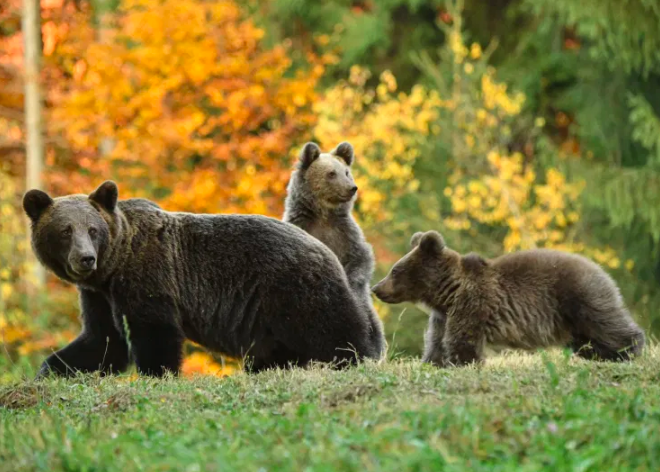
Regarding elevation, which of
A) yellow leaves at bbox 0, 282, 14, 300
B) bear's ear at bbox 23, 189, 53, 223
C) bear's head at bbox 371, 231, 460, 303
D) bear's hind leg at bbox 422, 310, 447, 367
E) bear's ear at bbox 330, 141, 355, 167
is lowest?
yellow leaves at bbox 0, 282, 14, 300

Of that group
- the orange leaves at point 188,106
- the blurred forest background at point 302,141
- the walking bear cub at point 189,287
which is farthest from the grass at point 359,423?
the orange leaves at point 188,106

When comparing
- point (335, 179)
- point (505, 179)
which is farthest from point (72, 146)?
point (335, 179)

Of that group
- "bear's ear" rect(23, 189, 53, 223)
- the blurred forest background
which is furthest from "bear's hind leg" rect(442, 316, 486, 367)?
the blurred forest background

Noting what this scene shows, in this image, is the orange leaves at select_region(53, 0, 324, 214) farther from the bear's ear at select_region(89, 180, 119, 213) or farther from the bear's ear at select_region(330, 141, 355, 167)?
the bear's ear at select_region(89, 180, 119, 213)

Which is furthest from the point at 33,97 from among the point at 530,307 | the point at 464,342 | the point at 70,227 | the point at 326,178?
the point at 530,307

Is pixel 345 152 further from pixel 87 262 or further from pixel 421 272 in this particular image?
pixel 87 262

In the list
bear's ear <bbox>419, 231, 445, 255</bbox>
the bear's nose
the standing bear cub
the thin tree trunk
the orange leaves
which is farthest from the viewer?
the thin tree trunk

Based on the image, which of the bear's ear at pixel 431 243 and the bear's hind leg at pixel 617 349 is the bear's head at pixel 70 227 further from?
the bear's hind leg at pixel 617 349

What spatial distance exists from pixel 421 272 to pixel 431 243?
222 mm

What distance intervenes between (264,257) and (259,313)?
0.39m

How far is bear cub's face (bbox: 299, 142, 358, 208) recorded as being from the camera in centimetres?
868

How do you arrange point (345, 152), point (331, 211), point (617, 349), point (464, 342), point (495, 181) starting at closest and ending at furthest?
point (617, 349) < point (464, 342) < point (331, 211) < point (345, 152) < point (495, 181)

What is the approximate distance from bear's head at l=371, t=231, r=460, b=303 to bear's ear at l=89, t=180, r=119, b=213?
1953 millimetres

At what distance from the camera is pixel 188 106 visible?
59.5 feet
